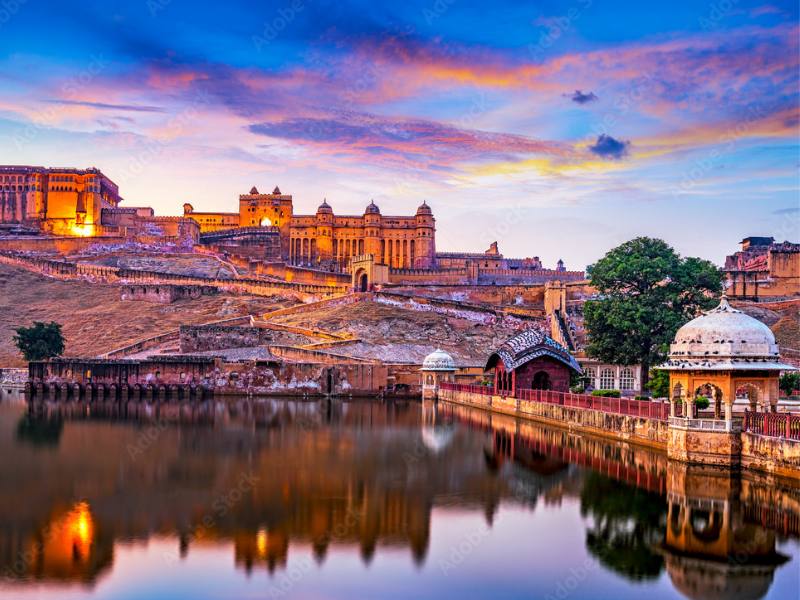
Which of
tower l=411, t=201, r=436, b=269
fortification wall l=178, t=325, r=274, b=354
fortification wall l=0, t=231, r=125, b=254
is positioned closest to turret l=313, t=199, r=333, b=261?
tower l=411, t=201, r=436, b=269

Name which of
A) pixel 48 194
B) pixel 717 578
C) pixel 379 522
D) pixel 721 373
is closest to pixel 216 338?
pixel 721 373

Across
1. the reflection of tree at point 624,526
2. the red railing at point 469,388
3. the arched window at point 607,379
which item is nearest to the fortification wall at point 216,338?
the red railing at point 469,388

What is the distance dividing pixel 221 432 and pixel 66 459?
655 centimetres

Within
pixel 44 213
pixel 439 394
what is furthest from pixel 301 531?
pixel 44 213

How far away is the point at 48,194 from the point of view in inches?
3873

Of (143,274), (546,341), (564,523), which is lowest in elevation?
(564,523)

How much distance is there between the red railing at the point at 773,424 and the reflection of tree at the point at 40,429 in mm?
17600

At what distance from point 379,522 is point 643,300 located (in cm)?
2471

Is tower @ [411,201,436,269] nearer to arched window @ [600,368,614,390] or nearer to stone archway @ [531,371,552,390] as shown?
arched window @ [600,368,614,390]

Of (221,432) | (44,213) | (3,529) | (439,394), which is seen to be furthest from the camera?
(44,213)

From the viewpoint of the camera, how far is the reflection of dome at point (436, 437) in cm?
2420

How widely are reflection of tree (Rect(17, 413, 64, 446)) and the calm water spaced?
243mm

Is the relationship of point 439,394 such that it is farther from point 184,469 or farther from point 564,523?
point 564,523

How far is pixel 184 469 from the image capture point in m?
19.3
